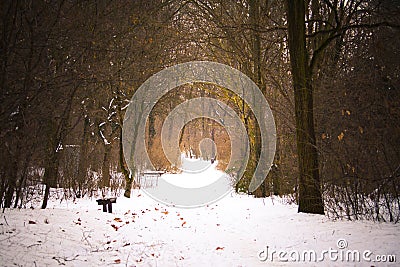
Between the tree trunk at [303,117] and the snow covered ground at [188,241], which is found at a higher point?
the tree trunk at [303,117]

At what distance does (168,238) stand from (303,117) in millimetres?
4045

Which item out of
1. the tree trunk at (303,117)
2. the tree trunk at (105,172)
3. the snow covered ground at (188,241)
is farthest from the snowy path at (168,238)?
the tree trunk at (105,172)

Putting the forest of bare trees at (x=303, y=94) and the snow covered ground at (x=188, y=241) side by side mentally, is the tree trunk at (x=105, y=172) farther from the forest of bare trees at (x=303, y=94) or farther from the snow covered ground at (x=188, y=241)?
the snow covered ground at (x=188, y=241)

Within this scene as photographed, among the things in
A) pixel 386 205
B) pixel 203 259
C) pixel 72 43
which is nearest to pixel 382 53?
pixel 386 205

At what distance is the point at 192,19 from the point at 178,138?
16.5 m

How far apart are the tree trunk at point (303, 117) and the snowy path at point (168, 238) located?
0.50m

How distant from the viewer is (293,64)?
839 cm

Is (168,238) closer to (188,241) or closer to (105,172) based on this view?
(188,241)

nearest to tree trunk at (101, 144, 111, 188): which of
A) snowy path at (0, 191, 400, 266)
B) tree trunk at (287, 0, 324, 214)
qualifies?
snowy path at (0, 191, 400, 266)

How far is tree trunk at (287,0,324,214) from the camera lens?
26.0ft

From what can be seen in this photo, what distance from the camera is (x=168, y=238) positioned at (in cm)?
710

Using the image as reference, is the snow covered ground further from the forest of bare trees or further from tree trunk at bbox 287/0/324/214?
the forest of bare trees

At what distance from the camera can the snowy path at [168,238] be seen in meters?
5.09

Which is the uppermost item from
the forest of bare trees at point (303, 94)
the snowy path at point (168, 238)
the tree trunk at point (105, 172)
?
the forest of bare trees at point (303, 94)
